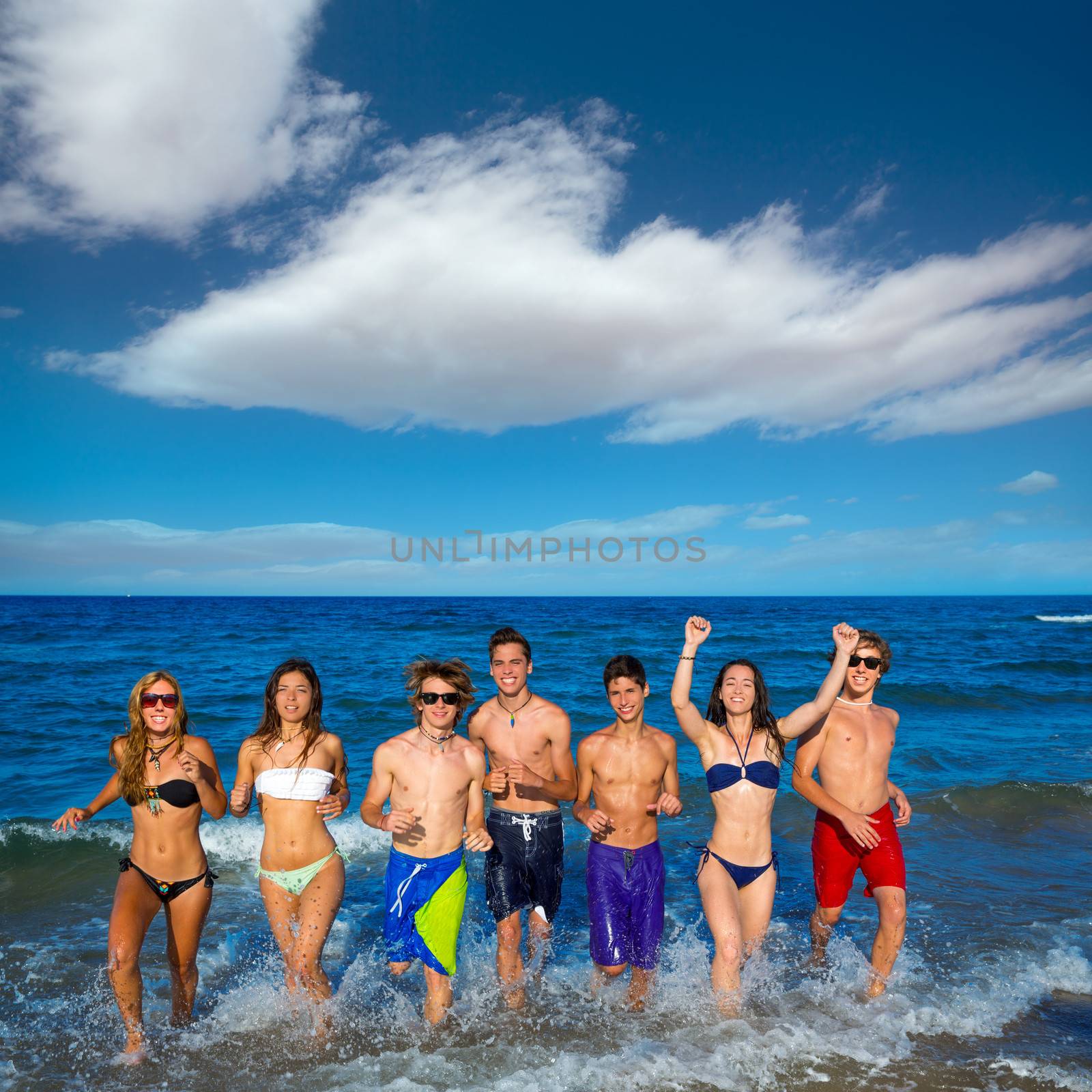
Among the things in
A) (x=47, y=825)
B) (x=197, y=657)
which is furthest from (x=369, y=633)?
(x=47, y=825)

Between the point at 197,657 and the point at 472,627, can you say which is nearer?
the point at 197,657

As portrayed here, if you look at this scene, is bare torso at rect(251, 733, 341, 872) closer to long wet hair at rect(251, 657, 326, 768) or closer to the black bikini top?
long wet hair at rect(251, 657, 326, 768)

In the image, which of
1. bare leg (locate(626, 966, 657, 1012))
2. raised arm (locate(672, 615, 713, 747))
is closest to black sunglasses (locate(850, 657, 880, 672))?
raised arm (locate(672, 615, 713, 747))

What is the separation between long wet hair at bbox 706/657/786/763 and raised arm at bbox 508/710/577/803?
1.02 meters

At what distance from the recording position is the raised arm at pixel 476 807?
454 centimetres

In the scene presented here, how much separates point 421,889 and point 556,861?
1.11 metres

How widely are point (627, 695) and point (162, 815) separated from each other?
3043 millimetres

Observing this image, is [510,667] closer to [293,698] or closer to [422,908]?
[293,698]

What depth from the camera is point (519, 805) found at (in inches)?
210

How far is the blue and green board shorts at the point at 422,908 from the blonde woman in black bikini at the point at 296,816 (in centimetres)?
36

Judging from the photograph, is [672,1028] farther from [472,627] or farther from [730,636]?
[472,627]

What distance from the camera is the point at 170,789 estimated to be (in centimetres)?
466

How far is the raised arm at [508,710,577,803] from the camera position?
16.6 feet

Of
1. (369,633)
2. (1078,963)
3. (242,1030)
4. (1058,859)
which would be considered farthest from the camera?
(369,633)
